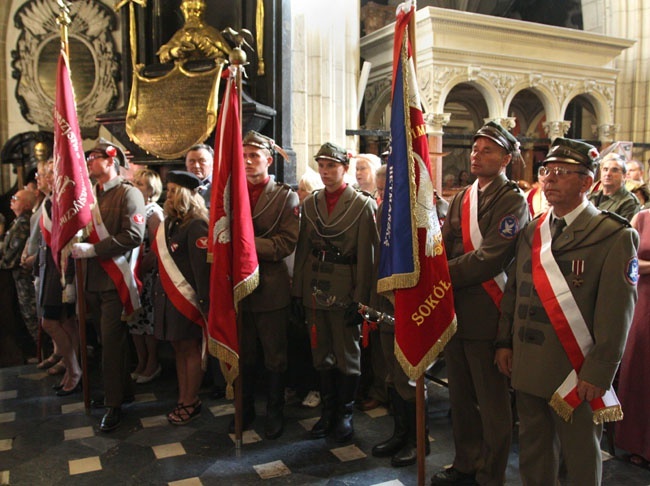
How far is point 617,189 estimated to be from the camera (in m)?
3.80

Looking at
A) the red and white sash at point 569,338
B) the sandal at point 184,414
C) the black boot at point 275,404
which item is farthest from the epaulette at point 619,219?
the sandal at point 184,414

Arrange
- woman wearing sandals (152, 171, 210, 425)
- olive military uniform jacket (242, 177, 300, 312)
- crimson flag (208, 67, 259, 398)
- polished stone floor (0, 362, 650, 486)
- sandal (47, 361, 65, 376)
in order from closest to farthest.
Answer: polished stone floor (0, 362, 650, 486)
crimson flag (208, 67, 259, 398)
olive military uniform jacket (242, 177, 300, 312)
woman wearing sandals (152, 171, 210, 425)
sandal (47, 361, 65, 376)

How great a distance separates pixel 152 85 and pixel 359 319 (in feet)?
12.8

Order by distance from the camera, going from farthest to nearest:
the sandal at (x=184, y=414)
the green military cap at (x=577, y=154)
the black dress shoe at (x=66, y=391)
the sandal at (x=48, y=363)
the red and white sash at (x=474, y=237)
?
the sandal at (x=48, y=363) < the black dress shoe at (x=66, y=391) < the sandal at (x=184, y=414) < the red and white sash at (x=474, y=237) < the green military cap at (x=577, y=154)

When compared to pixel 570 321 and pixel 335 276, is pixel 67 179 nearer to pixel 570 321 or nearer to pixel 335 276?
pixel 335 276

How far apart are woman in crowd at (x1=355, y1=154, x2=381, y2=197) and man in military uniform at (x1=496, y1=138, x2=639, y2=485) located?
78.9 inches

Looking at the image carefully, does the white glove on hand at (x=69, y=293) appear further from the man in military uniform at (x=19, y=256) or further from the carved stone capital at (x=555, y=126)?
the carved stone capital at (x=555, y=126)

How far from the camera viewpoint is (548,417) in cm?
231

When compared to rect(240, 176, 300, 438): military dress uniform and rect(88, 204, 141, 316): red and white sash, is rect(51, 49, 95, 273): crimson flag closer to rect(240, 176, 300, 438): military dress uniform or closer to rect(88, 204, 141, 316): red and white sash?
rect(88, 204, 141, 316): red and white sash

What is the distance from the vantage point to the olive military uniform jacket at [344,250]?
10.7ft

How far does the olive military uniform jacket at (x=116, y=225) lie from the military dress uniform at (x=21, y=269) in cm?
186

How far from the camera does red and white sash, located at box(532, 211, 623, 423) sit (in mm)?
2145

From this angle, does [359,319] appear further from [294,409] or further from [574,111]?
[574,111]

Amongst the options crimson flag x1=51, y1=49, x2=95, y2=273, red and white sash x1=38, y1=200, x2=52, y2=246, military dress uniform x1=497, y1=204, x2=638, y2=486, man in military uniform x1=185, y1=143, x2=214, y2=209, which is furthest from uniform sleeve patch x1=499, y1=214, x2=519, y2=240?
red and white sash x1=38, y1=200, x2=52, y2=246
